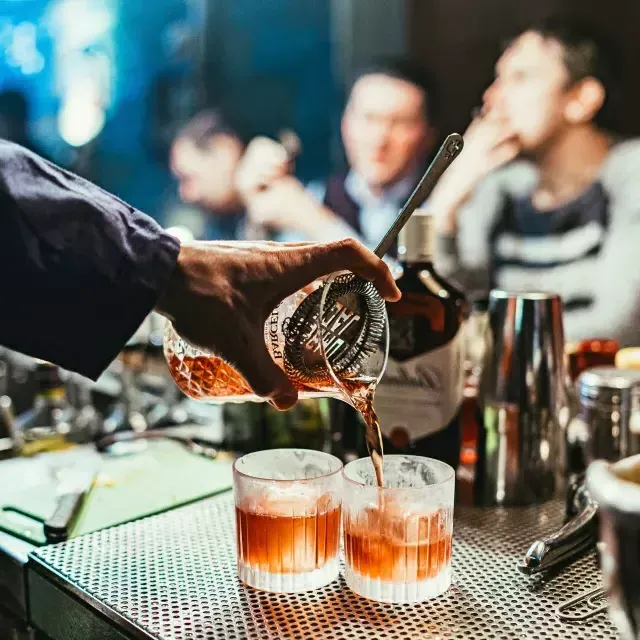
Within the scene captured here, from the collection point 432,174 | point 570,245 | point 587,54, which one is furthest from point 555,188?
point 432,174

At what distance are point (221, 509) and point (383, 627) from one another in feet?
1.13

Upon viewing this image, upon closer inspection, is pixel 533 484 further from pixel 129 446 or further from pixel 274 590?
pixel 129 446

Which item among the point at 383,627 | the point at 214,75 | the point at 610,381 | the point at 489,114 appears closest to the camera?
the point at 383,627

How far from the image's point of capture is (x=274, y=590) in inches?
28.9

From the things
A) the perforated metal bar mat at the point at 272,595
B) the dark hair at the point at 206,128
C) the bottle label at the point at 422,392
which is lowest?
the perforated metal bar mat at the point at 272,595

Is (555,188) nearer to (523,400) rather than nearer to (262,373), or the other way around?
(523,400)

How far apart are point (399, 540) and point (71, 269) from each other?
375 millimetres

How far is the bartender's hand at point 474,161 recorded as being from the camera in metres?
1.41

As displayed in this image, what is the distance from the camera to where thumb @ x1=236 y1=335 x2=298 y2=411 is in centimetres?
64

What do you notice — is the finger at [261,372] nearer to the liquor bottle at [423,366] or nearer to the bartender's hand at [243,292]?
the bartender's hand at [243,292]

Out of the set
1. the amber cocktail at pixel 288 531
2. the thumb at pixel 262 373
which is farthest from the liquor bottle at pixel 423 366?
the thumb at pixel 262 373

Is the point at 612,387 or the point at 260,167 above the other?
the point at 260,167

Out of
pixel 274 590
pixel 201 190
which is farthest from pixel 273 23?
pixel 274 590

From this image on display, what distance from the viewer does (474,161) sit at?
57.4 inches
